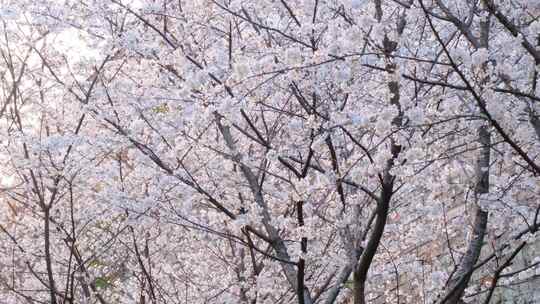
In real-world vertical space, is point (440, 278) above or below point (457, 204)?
below

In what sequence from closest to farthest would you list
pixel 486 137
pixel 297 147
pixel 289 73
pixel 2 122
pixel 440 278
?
pixel 289 73, pixel 486 137, pixel 297 147, pixel 440 278, pixel 2 122

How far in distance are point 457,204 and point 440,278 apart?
2.24 m

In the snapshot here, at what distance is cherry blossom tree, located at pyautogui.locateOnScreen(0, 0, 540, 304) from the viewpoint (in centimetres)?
402

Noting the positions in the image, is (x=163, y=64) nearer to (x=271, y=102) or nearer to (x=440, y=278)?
(x=271, y=102)

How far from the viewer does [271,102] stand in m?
5.71

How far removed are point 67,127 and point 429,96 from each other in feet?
14.1

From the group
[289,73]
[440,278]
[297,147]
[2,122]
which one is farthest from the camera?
[2,122]

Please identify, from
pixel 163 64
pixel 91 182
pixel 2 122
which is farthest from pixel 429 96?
pixel 2 122

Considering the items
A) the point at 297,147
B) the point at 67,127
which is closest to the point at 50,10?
the point at 67,127

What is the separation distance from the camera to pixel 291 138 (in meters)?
5.99

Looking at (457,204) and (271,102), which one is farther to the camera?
(457,204)

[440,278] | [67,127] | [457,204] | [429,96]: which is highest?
[67,127]

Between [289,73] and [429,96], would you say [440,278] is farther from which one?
[289,73]

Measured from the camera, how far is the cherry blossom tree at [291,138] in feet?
13.2
